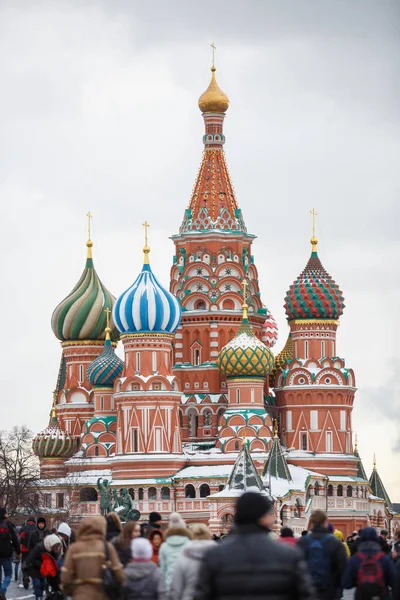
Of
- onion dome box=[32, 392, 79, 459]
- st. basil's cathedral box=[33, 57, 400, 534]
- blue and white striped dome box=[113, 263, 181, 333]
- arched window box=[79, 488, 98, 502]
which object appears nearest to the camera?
st. basil's cathedral box=[33, 57, 400, 534]

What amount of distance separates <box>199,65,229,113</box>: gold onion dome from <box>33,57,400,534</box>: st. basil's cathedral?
0.07 m

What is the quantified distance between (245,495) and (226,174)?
6421 centimetres

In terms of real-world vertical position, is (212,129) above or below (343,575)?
above

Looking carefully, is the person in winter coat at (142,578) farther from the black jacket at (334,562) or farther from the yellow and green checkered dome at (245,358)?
the yellow and green checkered dome at (245,358)

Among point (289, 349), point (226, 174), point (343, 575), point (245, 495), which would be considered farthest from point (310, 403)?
point (245, 495)

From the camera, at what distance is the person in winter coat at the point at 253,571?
34.8 feet

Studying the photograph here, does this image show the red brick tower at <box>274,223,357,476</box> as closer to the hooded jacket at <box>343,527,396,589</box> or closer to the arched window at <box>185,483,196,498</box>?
the arched window at <box>185,483,196,498</box>

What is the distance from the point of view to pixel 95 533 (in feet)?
49.0

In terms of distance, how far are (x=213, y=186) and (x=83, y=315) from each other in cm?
814

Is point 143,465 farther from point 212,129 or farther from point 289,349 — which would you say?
point 212,129

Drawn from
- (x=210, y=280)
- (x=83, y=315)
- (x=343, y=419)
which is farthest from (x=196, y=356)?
(x=343, y=419)

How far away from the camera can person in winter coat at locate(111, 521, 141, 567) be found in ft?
54.2

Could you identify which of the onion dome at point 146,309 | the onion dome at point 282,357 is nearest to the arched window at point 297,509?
the onion dome at point 282,357

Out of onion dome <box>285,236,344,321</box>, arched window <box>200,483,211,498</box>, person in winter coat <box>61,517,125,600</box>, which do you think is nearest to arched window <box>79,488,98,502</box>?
arched window <box>200,483,211,498</box>
